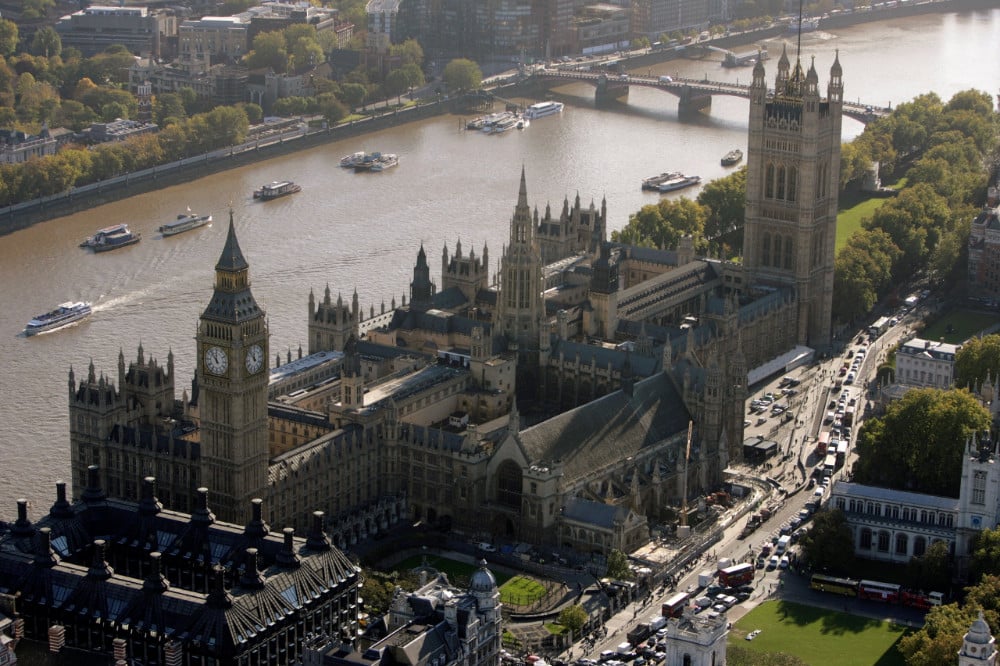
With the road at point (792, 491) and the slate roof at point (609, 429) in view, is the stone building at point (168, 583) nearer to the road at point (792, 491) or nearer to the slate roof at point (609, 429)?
the road at point (792, 491)

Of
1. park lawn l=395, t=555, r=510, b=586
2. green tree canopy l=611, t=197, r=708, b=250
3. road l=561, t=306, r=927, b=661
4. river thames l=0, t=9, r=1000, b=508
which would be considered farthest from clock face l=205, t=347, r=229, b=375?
green tree canopy l=611, t=197, r=708, b=250

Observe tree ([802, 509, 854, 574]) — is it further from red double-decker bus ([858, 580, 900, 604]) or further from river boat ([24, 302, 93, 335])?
river boat ([24, 302, 93, 335])

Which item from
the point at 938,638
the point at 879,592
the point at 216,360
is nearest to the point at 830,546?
the point at 879,592

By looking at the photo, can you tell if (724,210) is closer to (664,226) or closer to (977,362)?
(664,226)

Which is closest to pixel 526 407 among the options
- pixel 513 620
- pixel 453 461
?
pixel 453 461

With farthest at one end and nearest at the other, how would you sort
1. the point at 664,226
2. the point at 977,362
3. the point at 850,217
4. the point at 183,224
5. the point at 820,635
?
the point at 850,217
the point at 183,224
the point at 664,226
the point at 977,362
the point at 820,635

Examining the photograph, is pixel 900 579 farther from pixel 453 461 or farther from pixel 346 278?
pixel 346 278
